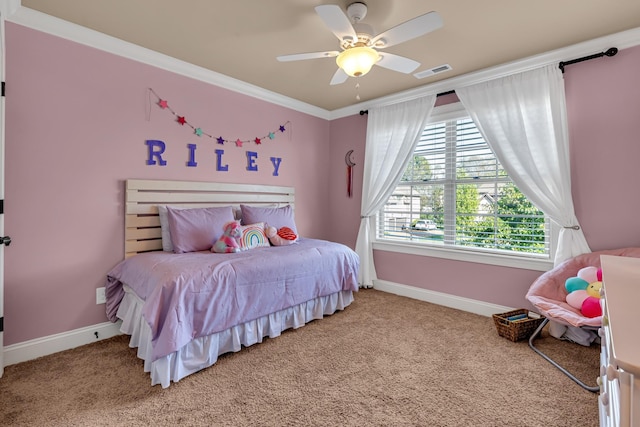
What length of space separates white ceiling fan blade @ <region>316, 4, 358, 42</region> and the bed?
166 cm

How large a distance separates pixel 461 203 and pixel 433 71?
1.35 meters

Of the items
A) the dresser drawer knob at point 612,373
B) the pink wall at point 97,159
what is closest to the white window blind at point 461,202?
the pink wall at point 97,159

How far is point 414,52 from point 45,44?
2.80m

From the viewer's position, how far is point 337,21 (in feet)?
Result: 5.72

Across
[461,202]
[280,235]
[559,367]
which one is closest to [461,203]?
[461,202]

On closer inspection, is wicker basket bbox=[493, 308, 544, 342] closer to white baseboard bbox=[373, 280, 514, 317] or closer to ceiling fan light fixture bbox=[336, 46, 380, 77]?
white baseboard bbox=[373, 280, 514, 317]

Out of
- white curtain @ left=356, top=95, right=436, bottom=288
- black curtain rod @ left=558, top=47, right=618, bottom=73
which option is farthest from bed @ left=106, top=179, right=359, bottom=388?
black curtain rod @ left=558, top=47, right=618, bottom=73

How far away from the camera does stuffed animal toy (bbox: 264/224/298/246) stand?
3.08 meters

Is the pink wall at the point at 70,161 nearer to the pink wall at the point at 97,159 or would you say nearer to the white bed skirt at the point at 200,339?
the pink wall at the point at 97,159

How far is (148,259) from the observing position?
2.34 m

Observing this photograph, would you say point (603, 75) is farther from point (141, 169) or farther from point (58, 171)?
point (58, 171)

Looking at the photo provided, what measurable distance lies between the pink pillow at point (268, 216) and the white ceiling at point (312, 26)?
139cm

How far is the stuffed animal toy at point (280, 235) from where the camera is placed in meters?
3.08

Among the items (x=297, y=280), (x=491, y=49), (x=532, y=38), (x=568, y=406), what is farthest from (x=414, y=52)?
(x=568, y=406)
